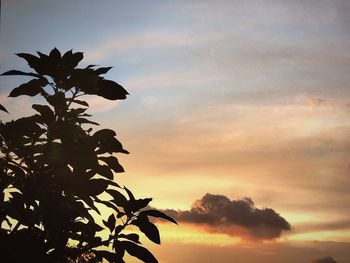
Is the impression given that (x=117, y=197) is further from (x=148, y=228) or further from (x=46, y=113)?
(x=46, y=113)

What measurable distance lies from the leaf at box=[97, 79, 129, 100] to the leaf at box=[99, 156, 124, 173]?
56cm

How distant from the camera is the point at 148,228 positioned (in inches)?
134

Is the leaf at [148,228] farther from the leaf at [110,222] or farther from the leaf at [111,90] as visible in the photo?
the leaf at [111,90]

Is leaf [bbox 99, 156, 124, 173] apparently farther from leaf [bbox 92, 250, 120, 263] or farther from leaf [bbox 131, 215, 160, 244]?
leaf [bbox 92, 250, 120, 263]

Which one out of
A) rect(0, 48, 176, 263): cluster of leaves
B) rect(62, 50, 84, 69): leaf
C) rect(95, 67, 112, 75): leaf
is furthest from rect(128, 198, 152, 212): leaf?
rect(62, 50, 84, 69): leaf

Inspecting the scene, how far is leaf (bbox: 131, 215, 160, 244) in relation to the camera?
335 cm

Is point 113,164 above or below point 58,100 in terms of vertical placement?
below

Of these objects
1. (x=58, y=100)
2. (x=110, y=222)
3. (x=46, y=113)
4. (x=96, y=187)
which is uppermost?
(x=58, y=100)

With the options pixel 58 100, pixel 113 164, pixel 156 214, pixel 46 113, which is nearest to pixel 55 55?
pixel 58 100

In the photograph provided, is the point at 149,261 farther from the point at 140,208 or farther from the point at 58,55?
the point at 58,55

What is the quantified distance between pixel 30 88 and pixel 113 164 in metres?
1.07

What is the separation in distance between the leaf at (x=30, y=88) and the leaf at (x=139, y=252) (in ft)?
5.44

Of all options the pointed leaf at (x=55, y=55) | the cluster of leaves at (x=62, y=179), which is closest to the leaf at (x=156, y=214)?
the cluster of leaves at (x=62, y=179)

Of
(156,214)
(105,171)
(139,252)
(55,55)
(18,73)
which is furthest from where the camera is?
(18,73)
